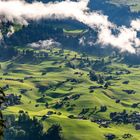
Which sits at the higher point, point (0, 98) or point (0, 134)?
point (0, 98)
